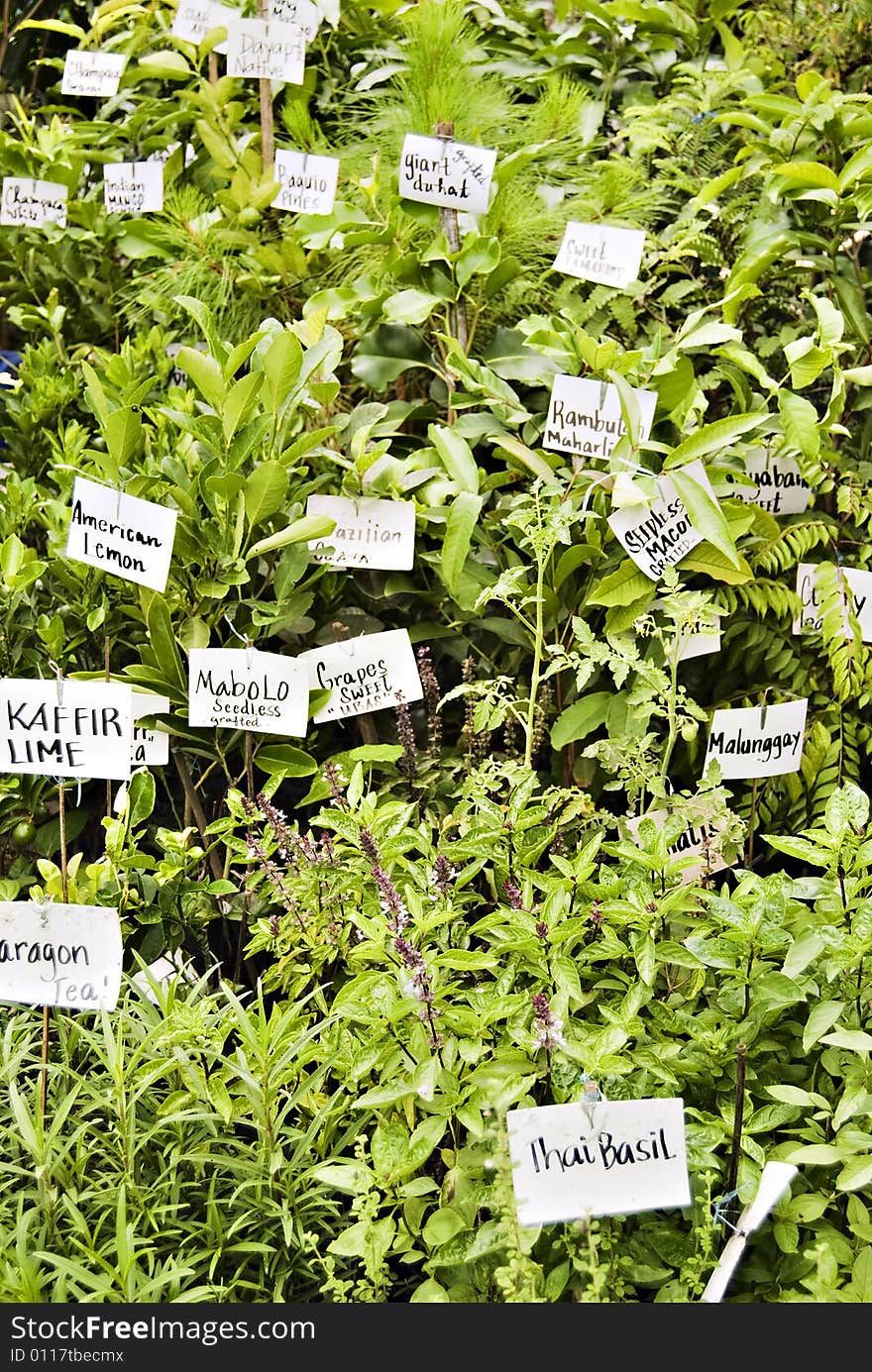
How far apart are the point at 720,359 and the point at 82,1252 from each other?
137 cm

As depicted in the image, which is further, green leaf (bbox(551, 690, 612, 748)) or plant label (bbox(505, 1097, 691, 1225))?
green leaf (bbox(551, 690, 612, 748))

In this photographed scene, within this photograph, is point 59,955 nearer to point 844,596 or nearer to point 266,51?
point 844,596

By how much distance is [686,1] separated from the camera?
2109 millimetres

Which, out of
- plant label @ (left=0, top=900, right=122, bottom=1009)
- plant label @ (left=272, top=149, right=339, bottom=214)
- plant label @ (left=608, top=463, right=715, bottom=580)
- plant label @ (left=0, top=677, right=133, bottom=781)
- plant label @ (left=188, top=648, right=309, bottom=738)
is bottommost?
plant label @ (left=0, top=900, right=122, bottom=1009)

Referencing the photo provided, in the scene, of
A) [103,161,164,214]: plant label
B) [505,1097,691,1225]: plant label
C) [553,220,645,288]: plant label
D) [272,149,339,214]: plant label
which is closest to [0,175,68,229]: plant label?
[103,161,164,214]: plant label

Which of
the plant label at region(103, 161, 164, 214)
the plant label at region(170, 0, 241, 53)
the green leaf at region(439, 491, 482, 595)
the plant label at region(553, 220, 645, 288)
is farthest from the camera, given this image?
the plant label at region(103, 161, 164, 214)

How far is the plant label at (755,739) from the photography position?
1.42 meters

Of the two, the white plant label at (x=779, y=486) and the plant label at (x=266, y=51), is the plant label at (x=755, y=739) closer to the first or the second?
the white plant label at (x=779, y=486)

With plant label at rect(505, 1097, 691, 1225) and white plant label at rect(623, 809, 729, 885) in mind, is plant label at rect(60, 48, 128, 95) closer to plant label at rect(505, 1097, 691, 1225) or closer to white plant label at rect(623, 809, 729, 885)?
white plant label at rect(623, 809, 729, 885)

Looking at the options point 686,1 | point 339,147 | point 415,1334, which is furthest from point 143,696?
point 686,1

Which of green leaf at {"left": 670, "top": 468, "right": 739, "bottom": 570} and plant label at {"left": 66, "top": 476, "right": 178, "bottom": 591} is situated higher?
green leaf at {"left": 670, "top": 468, "right": 739, "bottom": 570}

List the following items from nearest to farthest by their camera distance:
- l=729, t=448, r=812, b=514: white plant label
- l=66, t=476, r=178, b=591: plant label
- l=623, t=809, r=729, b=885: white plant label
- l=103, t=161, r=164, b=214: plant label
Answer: l=623, t=809, r=729, b=885: white plant label < l=66, t=476, r=178, b=591: plant label < l=729, t=448, r=812, b=514: white plant label < l=103, t=161, r=164, b=214: plant label

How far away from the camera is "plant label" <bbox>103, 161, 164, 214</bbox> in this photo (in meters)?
2.11

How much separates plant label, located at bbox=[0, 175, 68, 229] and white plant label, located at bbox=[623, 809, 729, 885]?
Answer: 5.36 ft
